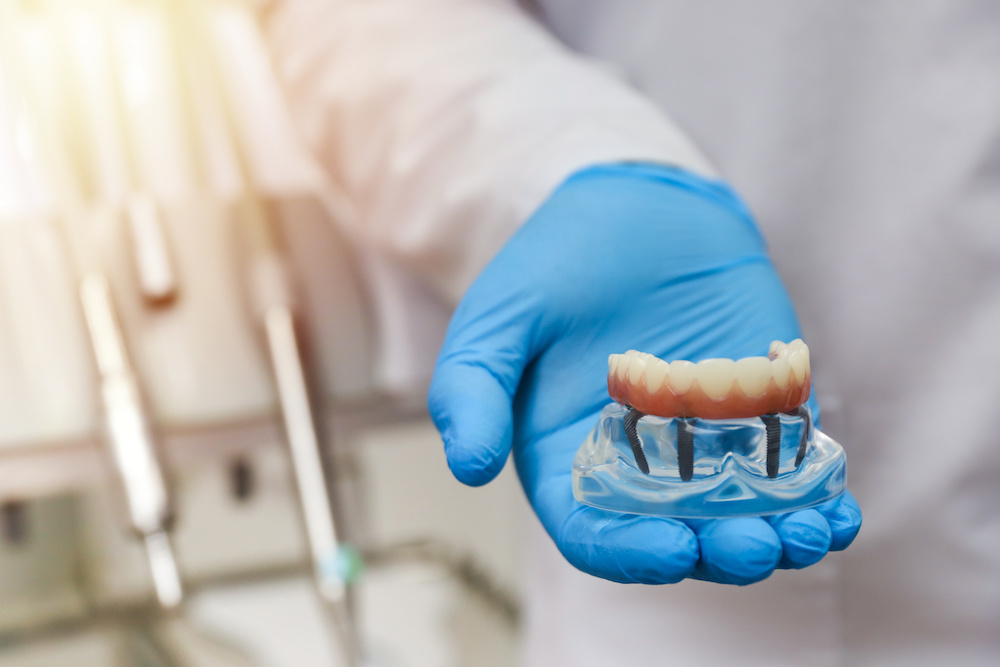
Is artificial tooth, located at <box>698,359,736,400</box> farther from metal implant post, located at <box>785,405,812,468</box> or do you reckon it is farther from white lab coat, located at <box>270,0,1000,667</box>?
white lab coat, located at <box>270,0,1000,667</box>

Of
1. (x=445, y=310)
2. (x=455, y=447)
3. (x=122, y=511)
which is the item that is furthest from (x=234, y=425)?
(x=455, y=447)

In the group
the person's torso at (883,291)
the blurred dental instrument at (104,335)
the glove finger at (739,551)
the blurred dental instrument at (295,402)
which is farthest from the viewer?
the blurred dental instrument at (295,402)

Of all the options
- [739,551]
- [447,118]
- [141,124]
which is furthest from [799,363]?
[141,124]

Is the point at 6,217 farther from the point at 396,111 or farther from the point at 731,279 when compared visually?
the point at 731,279

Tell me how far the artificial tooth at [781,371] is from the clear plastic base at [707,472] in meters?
0.03

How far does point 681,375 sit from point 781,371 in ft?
0.18

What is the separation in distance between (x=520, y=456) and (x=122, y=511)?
41 cm

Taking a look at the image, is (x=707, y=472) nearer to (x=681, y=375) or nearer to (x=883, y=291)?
(x=681, y=375)

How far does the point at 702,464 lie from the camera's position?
452 millimetres

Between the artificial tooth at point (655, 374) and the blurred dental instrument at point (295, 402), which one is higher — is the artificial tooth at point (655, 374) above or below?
above

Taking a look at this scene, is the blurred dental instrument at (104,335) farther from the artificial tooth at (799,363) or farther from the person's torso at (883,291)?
the artificial tooth at (799,363)

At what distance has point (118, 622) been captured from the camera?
97 cm

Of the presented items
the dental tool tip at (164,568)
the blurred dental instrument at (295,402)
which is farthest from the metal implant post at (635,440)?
the dental tool tip at (164,568)

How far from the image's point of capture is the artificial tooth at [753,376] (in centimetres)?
44
